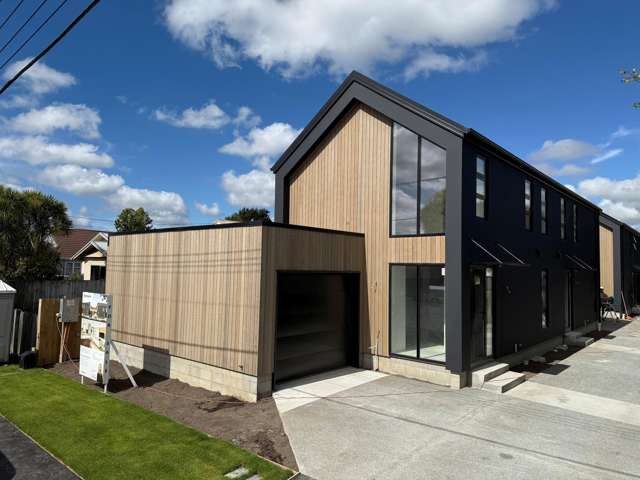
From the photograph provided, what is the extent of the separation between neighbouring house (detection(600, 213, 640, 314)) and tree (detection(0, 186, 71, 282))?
30.4 m

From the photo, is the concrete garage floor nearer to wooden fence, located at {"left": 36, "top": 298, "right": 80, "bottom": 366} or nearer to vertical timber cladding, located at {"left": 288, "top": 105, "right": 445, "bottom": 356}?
vertical timber cladding, located at {"left": 288, "top": 105, "right": 445, "bottom": 356}

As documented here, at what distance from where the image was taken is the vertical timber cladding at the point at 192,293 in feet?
29.6

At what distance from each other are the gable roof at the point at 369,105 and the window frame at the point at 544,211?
80cm

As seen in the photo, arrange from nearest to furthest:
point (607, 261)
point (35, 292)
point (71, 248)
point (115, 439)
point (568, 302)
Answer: point (115, 439)
point (35, 292)
point (568, 302)
point (607, 261)
point (71, 248)

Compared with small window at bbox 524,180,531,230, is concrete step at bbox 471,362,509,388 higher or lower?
lower

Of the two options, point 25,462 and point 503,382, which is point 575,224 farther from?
point 25,462

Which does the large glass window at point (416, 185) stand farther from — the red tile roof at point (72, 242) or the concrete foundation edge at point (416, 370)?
the red tile roof at point (72, 242)

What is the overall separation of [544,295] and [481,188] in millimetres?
6380

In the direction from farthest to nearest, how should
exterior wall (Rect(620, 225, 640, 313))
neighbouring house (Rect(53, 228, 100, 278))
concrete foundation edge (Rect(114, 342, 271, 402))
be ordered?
neighbouring house (Rect(53, 228, 100, 278)) → exterior wall (Rect(620, 225, 640, 313)) → concrete foundation edge (Rect(114, 342, 271, 402))

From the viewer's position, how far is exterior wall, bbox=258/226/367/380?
8953mm

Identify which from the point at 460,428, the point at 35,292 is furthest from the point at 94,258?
the point at 460,428

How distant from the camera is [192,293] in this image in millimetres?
10258

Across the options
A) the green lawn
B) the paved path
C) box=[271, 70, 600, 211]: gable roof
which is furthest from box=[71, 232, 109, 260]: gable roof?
the paved path

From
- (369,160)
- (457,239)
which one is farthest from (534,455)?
(369,160)
